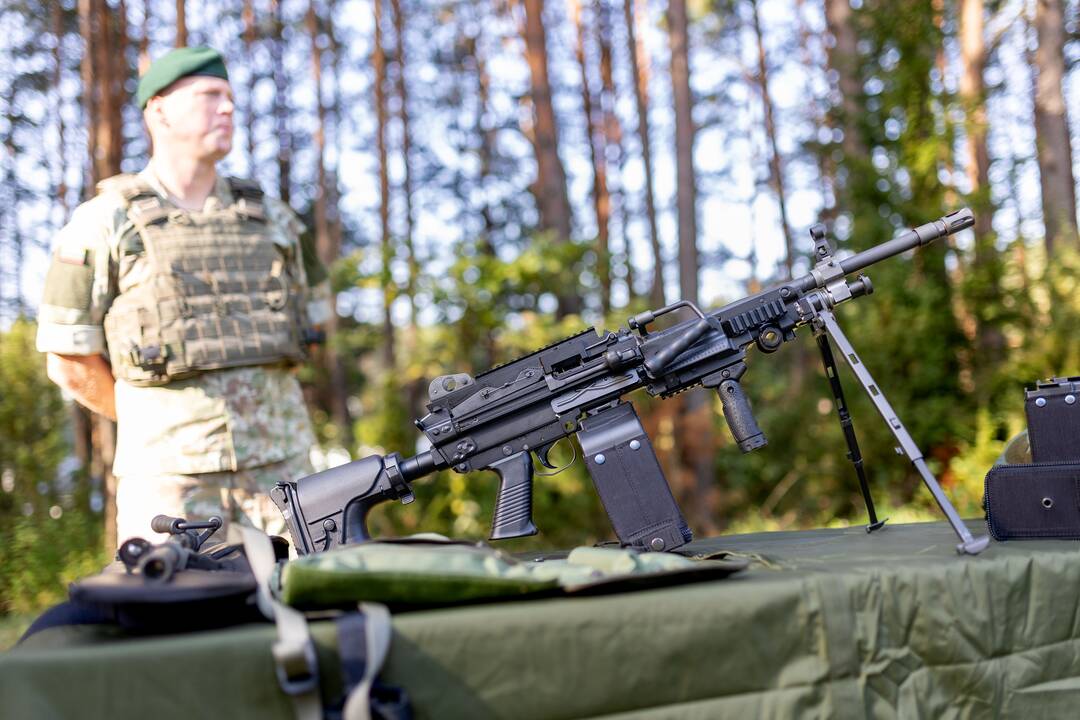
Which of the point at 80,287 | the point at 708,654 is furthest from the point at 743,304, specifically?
the point at 80,287

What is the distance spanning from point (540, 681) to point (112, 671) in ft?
2.34

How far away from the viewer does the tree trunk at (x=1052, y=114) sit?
29.4 feet

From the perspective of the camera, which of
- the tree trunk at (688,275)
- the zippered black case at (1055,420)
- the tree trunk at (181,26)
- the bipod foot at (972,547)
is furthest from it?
the tree trunk at (688,275)

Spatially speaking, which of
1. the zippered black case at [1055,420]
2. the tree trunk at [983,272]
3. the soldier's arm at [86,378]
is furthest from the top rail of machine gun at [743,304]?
the tree trunk at [983,272]

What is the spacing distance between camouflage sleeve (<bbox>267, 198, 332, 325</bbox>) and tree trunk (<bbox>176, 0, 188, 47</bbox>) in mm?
5366

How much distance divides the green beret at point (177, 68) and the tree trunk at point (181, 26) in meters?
5.39

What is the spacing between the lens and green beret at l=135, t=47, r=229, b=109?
10.3ft

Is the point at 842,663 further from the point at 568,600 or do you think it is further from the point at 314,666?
the point at 314,666

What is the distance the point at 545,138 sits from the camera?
960cm

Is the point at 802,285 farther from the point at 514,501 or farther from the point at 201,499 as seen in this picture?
the point at 201,499

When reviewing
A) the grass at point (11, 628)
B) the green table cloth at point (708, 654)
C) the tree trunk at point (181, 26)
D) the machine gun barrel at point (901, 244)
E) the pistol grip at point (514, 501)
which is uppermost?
the tree trunk at point (181, 26)

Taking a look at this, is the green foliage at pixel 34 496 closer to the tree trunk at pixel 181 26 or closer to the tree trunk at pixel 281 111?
the tree trunk at pixel 181 26

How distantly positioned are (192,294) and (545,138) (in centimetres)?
691

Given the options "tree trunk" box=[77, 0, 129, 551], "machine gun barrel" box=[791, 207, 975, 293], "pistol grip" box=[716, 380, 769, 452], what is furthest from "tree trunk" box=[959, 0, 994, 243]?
"tree trunk" box=[77, 0, 129, 551]
